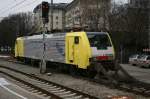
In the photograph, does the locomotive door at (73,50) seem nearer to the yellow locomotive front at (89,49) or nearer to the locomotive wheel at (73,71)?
the yellow locomotive front at (89,49)

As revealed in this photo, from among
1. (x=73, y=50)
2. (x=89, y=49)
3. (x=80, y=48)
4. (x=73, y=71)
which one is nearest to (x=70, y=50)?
(x=73, y=50)

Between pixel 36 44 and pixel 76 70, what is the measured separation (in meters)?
11.8

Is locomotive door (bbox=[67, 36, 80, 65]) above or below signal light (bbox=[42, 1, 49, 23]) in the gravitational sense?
below

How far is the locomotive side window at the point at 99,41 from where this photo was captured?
2662 cm

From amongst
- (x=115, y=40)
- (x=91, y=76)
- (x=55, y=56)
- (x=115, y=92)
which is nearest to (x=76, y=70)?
(x=91, y=76)

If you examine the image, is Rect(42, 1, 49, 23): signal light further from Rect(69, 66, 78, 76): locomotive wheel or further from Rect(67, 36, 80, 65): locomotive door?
Rect(69, 66, 78, 76): locomotive wheel

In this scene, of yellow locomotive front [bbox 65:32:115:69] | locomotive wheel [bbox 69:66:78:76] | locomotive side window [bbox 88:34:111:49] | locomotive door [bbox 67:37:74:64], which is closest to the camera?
yellow locomotive front [bbox 65:32:115:69]

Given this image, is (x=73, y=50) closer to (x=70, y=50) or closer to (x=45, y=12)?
(x=70, y=50)

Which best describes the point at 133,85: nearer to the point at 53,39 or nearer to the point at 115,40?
the point at 53,39

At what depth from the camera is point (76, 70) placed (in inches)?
1136

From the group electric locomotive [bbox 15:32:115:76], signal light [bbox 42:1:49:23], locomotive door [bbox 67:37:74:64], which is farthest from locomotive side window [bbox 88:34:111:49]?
signal light [bbox 42:1:49:23]

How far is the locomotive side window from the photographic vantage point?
26625mm

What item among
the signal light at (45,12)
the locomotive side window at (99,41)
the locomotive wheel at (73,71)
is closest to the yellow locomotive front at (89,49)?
the locomotive side window at (99,41)

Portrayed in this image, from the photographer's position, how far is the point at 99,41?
2703 centimetres
